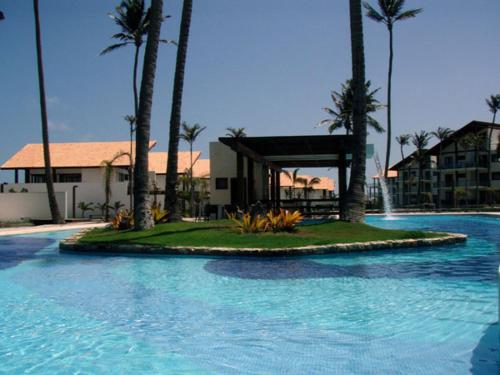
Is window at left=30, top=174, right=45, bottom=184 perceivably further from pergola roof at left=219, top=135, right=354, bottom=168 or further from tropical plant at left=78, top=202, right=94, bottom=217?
pergola roof at left=219, top=135, right=354, bottom=168

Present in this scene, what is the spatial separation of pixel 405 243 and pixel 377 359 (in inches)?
376

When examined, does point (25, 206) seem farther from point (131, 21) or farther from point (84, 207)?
point (131, 21)

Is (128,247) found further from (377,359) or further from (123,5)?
(123,5)

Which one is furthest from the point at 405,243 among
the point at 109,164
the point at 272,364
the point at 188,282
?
the point at 109,164

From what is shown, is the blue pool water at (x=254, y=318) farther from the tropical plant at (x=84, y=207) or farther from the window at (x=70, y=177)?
the window at (x=70, y=177)

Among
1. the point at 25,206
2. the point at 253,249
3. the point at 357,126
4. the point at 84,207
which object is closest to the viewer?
the point at 253,249

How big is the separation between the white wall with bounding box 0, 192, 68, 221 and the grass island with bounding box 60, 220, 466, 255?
652 inches

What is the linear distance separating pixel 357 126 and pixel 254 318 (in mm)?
11914

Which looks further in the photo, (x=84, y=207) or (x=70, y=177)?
(x=70, y=177)

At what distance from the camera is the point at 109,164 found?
32.4 metres

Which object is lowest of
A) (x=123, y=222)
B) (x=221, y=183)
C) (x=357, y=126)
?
(x=123, y=222)

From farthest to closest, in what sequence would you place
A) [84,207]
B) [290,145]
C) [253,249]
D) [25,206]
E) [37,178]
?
[37,178] < [84,207] < [25,206] < [290,145] < [253,249]

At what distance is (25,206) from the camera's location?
30875 mm

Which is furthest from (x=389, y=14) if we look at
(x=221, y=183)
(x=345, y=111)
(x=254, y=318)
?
(x=254, y=318)
